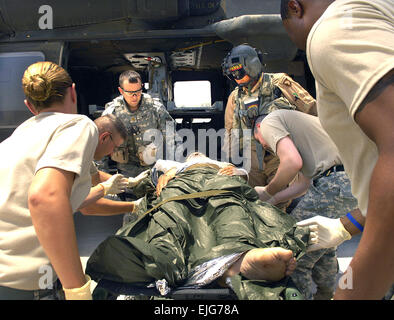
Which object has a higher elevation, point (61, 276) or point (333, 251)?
point (61, 276)

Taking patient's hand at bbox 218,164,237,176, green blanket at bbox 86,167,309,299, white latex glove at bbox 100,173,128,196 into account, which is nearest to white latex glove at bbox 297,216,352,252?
green blanket at bbox 86,167,309,299

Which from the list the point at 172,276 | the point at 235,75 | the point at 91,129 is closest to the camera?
the point at 91,129

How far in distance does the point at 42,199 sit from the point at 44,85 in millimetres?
502

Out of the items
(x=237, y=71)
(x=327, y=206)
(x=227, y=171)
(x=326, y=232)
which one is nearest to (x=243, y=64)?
(x=237, y=71)

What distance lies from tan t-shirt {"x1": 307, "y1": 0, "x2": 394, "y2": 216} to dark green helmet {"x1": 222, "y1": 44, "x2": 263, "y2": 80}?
2.85 meters

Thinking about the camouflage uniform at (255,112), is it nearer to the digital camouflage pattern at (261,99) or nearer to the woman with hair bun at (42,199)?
the digital camouflage pattern at (261,99)

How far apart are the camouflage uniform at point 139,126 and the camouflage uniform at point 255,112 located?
0.72 metres

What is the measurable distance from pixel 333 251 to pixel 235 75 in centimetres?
212

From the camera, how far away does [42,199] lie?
43.9 inches

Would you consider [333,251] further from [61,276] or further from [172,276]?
[61,276]

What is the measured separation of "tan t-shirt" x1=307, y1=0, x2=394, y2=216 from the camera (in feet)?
2.65

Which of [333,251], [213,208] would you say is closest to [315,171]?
[333,251]

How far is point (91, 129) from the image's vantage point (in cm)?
133

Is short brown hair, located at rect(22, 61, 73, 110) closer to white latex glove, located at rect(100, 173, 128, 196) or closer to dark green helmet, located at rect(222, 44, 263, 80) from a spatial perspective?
white latex glove, located at rect(100, 173, 128, 196)
